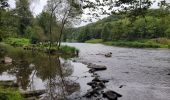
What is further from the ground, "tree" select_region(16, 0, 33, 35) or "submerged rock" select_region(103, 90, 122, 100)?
"tree" select_region(16, 0, 33, 35)

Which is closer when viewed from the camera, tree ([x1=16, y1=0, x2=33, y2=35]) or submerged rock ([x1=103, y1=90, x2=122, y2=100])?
submerged rock ([x1=103, y1=90, x2=122, y2=100])

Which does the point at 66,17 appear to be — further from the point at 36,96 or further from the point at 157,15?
the point at 157,15

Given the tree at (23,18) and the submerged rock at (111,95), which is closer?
the submerged rock at (111,95)

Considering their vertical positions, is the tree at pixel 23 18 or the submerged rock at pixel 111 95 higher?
the tree at pixel 23 18

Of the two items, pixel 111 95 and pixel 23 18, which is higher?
pixel 23 18

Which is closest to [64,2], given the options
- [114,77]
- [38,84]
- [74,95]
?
[114,77]

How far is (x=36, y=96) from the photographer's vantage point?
2125 centimetres

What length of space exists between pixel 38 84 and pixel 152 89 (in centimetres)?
1108

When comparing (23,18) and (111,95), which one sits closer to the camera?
(111,95)

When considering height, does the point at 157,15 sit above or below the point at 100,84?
above

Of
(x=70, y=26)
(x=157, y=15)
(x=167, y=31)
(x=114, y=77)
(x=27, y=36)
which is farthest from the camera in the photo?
(x=167, y=31)

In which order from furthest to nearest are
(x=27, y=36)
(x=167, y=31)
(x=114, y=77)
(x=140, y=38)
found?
(x=140, y=38), (x=167, y=31), (x=27, y=36), (x=114, y=77)

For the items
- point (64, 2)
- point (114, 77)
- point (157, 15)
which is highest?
point (64, 2)

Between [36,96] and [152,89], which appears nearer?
[36,96]
